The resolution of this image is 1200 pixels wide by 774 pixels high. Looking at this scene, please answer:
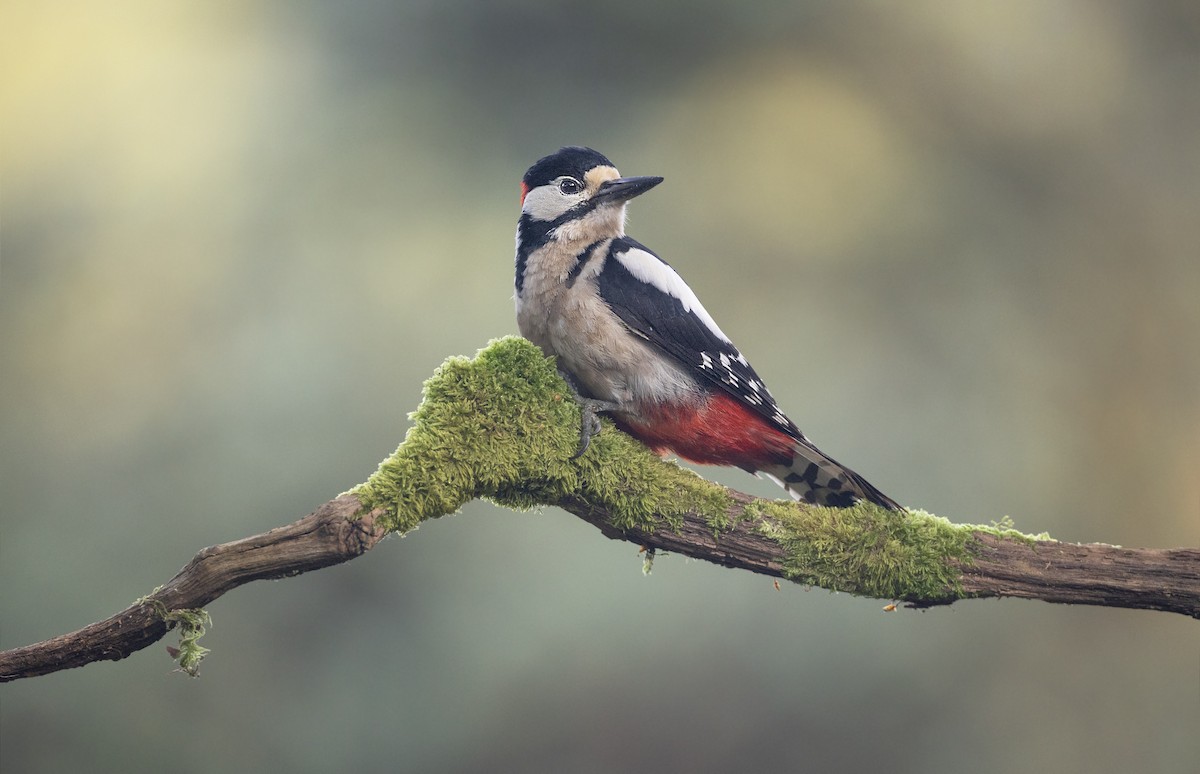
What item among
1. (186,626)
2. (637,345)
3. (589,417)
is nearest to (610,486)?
(589,417)

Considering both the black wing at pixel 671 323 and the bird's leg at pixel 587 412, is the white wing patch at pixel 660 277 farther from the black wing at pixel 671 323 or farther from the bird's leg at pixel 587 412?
the bird's leg at pixel 587 412

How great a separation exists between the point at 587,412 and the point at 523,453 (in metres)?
0.29

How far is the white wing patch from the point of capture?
134 inches

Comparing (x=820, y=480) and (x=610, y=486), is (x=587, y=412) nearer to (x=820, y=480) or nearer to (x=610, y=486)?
(x=610, y=486)

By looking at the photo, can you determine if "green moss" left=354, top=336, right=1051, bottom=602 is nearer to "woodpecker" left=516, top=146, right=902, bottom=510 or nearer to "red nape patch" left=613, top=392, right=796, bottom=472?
"woodpecker" left=516, top=146, right=902, bottom=510

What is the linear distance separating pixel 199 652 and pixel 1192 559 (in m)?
2.54

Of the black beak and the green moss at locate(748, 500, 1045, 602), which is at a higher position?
the black beak

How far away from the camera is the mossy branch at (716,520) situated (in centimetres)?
281

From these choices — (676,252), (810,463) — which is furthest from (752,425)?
(676,252)

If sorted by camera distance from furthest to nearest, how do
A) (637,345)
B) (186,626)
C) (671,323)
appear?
(671,323)
(637,345)
(186,626)

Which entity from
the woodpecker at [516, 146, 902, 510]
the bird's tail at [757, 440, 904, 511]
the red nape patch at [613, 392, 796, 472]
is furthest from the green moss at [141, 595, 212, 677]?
the bird's tail at [757, 440, 904, 511]

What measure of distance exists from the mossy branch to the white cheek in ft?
2.32

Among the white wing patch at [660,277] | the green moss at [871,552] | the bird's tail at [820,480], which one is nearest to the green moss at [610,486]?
the green moss at [871,552]

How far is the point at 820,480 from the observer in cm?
334
